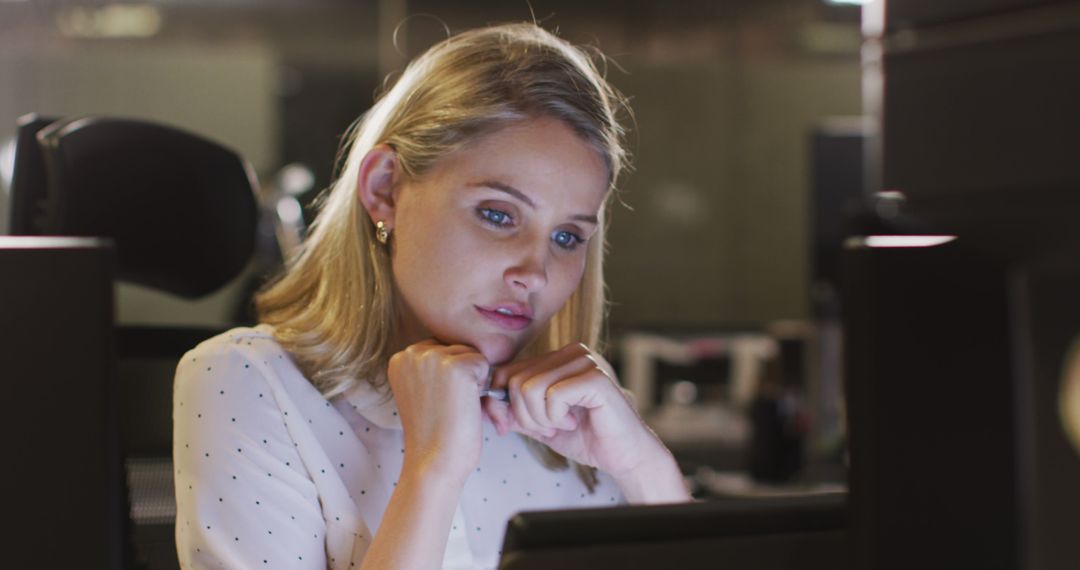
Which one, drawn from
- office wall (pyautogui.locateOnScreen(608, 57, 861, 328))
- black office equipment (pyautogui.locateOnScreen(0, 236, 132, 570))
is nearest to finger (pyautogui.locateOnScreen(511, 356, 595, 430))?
black office equipment (pyautogui.locateOnScreen(0, 236, 132, 570))

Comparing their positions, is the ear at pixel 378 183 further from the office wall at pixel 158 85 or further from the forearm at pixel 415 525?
the office wall at pixel 158 85

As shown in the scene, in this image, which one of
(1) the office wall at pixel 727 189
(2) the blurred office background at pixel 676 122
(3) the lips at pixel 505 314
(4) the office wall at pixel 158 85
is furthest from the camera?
(1) the office wall at pixel 727 189

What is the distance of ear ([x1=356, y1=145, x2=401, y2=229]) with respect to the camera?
3.47 ft

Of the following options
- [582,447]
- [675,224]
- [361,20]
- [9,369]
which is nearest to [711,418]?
[675,224]

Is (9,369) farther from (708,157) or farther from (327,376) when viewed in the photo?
(708,157)

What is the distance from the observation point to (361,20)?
14.8ft

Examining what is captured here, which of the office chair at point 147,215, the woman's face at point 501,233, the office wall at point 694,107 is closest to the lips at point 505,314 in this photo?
the woman's face at point 501,233

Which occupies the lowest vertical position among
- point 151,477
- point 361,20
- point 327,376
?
point 151,477

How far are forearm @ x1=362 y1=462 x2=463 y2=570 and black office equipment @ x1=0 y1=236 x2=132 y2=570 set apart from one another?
9.3 inches

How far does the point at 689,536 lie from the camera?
0.58 meters

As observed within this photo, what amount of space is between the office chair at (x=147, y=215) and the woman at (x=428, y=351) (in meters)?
0.11

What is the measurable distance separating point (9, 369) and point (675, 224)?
4.32 meters

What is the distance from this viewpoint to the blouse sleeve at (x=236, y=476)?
3.00 feet

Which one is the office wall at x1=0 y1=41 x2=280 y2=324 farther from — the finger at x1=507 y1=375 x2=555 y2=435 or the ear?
the finger at x1=507 y1=375 x2=555 y2=435
